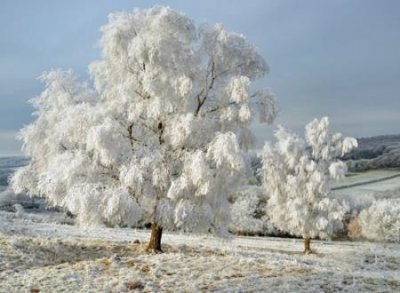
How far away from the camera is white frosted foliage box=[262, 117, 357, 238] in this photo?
42125mm

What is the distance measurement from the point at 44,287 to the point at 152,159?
26.2ft

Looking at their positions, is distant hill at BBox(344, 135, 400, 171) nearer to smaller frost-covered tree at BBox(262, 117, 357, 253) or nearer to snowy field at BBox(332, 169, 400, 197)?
snowy field at BBox(332, 169, 400, 197)

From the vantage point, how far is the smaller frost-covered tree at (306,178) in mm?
42125

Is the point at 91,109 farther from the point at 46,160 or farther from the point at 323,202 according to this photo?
the point at 323,202

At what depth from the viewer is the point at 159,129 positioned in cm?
2522

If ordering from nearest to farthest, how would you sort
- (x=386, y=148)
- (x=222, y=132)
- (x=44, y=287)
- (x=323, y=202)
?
(x=44, y=287) → (x=222, y=132) → (x=323, y=202) → (x=386, y=148)

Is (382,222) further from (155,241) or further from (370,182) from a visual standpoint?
(155,241)

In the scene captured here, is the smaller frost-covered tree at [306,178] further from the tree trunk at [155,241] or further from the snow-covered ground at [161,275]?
the snow-covered ground at [161,275]

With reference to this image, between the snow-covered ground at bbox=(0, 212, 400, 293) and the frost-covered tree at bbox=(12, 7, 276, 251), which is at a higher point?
the frost-covered tree at bbox=(12, 7, 276, 251)

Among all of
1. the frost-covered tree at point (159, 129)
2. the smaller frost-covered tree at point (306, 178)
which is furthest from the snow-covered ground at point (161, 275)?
the smaller frost-covered tree at point (306, 178)

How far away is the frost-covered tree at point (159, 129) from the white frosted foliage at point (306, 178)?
59.3 ft

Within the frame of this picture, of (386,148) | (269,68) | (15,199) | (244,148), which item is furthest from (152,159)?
(386,148)

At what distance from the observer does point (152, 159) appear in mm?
23094

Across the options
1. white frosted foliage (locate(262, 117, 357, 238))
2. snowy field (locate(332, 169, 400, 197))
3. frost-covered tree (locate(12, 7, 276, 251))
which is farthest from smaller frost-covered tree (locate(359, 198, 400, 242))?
frost-covered tree (locate(12, 7, 276, 251))
